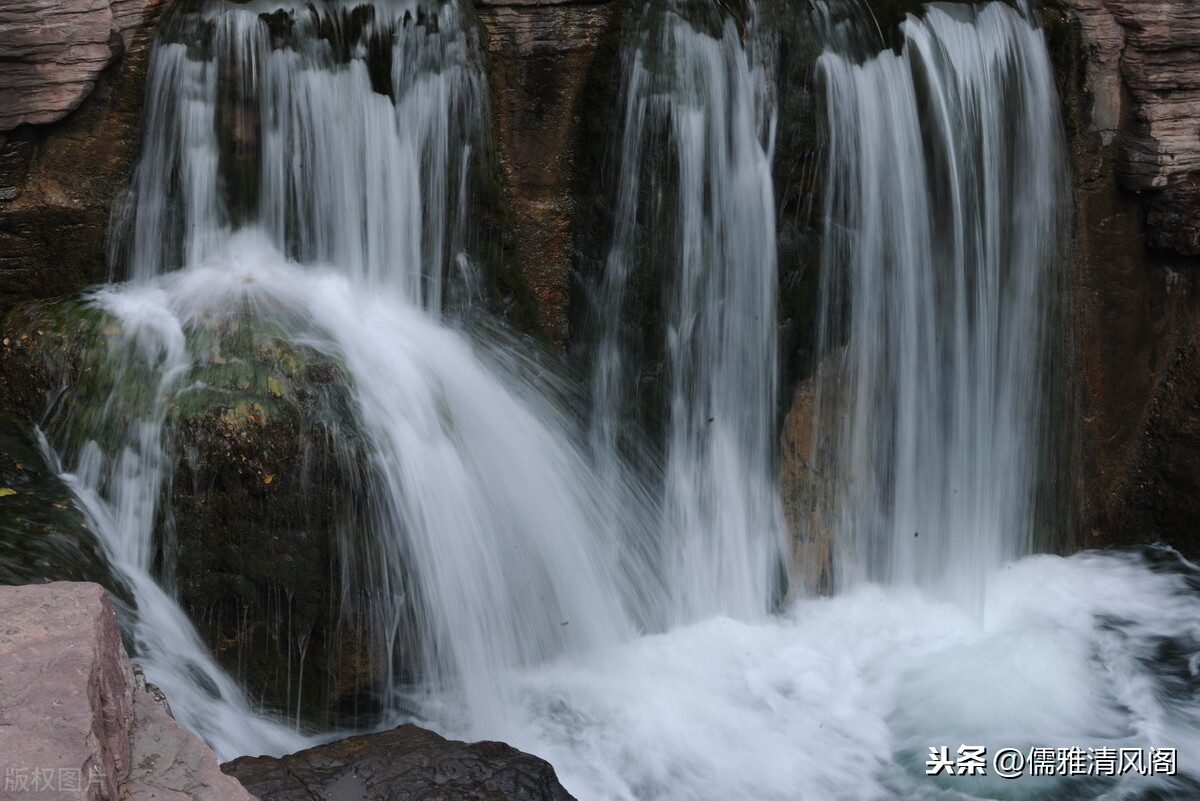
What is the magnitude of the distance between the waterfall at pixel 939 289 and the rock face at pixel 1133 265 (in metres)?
0.28

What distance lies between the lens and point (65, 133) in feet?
16.3

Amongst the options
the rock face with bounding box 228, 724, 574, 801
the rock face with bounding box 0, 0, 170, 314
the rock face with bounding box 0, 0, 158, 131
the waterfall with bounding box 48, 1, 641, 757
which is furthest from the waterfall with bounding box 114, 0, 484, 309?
the rock face with bounding box 228, 724, 574, 801

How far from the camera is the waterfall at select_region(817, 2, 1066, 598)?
17.8 feet

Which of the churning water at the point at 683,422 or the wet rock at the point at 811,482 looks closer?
the churning water at the point at 683,422

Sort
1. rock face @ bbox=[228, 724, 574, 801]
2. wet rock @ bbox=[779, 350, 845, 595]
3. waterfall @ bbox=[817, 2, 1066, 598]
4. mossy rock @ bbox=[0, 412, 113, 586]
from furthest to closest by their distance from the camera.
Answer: wet rock @ bbox=[779, 350, 845, 595], waterfall @ bbox=[817, 2, 1066, 598], mossy rock @ bbox=[0, 412, 113, 586], rock face @ bbox=[228, 724, 574, 801]

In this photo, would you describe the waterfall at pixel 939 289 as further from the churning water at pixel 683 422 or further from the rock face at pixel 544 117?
the rock face at pixel 544 117

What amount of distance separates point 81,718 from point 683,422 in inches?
135

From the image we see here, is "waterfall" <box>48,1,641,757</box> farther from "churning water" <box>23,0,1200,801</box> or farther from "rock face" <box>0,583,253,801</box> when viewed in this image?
"rock face" <box>0,583,253,801</box>

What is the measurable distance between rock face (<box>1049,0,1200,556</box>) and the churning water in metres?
0.29

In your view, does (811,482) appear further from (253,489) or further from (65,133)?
(65,133)

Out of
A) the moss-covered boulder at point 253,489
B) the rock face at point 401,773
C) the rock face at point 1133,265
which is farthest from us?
the rock face at point 1133,265

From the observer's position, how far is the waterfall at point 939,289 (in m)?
5.43

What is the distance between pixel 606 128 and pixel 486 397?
1432 millimetres

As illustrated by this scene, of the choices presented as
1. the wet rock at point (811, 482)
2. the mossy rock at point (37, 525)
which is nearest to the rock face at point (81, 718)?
the mossy rock at point (37, 525)
